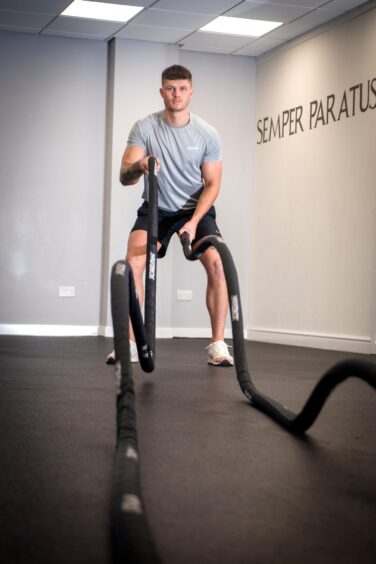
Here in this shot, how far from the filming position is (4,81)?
8172mm

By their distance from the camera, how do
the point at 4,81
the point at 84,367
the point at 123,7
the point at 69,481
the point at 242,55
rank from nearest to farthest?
the point at 69,481 < the point at 84,367 < the point at 123,7 < the point at 4,81 < the point at 242,55

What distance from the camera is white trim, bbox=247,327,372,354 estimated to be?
686 centimetres

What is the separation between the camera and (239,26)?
7785mm

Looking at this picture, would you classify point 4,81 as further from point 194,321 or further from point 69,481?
point 69,481

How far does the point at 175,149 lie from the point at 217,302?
80cm

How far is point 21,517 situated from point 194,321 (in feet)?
23.2

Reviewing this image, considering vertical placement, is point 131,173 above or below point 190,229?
above

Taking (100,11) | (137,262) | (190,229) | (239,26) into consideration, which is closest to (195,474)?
(190,229)

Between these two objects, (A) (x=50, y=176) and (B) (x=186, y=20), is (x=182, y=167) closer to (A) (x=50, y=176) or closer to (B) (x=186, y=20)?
(B) (x=186, y=20)

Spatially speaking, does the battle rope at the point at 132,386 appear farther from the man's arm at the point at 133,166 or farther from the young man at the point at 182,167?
the young man at the point at 182,167

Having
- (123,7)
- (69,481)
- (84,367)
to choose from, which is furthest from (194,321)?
(69,481)

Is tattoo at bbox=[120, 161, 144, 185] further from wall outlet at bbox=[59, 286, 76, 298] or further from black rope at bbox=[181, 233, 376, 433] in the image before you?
wall outlet at bbox=[59, 286, 76, 298]

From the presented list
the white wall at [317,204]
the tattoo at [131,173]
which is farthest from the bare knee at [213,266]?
the white wall at [317,204]

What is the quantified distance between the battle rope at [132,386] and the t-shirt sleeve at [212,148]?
73 centimetres
